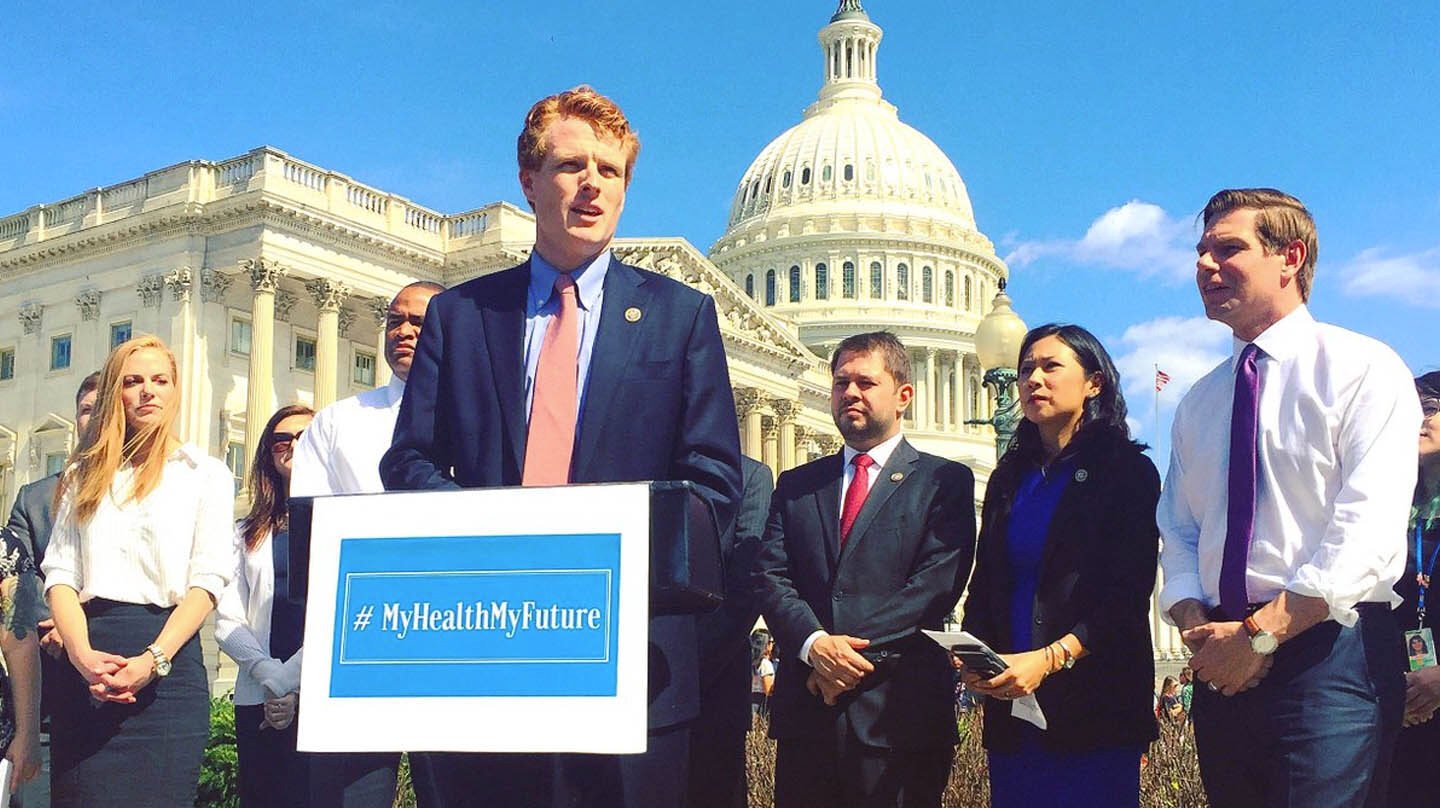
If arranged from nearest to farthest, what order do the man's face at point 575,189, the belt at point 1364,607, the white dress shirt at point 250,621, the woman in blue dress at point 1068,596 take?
the man's face at point 575,189 → the belt at point 1364,607 → the woman in blue dress at point 1068,596 → the white dress shirt at point 250,621

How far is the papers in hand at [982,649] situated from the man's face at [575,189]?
1.73 meters

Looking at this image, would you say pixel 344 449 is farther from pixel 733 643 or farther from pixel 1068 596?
pixel 1068 596

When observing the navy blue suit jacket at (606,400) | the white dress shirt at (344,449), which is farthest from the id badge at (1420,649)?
the white dress shirt at (344,449)

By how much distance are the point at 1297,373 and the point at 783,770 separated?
236cm

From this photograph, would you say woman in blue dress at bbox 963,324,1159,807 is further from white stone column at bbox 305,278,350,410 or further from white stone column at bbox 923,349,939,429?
white stone column at bbox 923,349,939,429

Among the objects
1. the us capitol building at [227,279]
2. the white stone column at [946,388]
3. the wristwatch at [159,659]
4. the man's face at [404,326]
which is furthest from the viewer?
the white stone column at [946,388]

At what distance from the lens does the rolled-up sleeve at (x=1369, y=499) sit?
4.00 meters

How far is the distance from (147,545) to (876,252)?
102 meters

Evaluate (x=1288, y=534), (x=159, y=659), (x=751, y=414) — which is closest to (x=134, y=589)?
(x=159, y=659)

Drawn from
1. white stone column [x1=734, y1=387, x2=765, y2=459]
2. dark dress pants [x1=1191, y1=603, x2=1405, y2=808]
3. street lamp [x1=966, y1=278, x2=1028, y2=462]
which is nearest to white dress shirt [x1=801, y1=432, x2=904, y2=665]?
dark dress pants [x1=1191, y1=603, x2=1405, y2=808]

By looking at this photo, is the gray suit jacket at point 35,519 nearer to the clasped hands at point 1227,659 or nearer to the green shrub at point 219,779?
the green shrub at point 219,779

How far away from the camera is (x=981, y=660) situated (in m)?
4.88

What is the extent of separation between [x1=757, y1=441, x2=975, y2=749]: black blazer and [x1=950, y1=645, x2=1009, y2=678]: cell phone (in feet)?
1.65

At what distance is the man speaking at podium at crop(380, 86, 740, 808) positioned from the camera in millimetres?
3574
